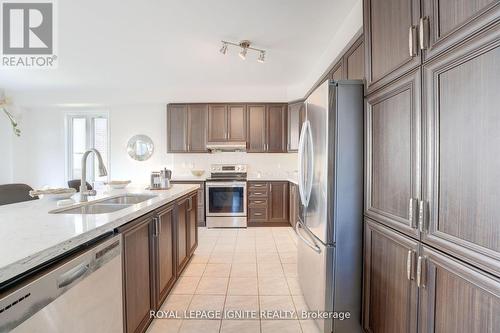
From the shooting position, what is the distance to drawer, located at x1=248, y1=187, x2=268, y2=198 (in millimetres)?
4566

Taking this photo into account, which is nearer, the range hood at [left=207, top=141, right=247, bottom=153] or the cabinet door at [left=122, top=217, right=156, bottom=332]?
the cabinet door at [left=122, top=217, right=156, bottom=332]

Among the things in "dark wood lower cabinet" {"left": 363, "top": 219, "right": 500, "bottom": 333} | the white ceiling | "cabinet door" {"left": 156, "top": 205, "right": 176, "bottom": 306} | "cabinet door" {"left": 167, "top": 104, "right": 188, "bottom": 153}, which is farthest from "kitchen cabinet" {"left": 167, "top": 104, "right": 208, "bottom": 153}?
"dark wood lower cabinet" {"left": 363, "top": 219, "right": 500, "bottom": 333}

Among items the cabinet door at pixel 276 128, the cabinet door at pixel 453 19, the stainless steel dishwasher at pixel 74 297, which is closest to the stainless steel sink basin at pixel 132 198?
the stainless steel dishwasher at pixel 74 297

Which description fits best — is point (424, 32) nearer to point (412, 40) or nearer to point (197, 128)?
point (412, 40)

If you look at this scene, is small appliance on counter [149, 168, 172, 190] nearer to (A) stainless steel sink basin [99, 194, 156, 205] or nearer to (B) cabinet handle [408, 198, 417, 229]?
(A) stainless steel sink basin [99, 194, 156, 205]

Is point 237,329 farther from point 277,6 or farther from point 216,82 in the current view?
point 216,82

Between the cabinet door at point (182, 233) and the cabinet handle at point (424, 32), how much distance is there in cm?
217

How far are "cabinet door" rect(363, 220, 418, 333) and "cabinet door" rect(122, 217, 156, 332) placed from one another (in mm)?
1444

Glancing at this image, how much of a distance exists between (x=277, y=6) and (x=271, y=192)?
10.1 ft

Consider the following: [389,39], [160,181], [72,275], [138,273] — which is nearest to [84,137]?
[160,181]

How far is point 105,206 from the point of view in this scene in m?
1.97

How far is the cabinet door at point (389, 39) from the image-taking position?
109cm

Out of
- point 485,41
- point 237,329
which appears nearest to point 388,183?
point 485,41

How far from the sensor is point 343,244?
1.59m
